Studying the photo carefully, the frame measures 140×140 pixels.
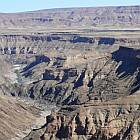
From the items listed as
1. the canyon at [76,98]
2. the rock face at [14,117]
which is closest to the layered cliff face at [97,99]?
the canyon at [76,98]

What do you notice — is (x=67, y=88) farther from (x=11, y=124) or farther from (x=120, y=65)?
(x=11, y=124)

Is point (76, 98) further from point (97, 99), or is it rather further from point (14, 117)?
point (14, 117)

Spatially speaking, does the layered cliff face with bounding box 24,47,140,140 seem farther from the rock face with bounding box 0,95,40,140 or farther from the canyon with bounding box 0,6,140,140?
the rock face with bounding box 0,95,40,140

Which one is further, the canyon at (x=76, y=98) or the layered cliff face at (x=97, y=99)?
the canyon at (x=76, y=98)

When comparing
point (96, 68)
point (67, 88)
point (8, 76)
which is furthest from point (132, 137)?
point (8, 76)

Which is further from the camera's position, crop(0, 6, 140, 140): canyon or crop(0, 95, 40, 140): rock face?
crop(0, 95, 40, 140): rock face

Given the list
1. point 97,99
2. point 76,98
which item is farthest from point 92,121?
point 76,98

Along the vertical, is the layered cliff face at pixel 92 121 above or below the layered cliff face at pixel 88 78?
above

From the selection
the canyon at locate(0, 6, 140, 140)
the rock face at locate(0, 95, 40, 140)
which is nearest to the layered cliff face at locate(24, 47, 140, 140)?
the canyon at locate(0, 6, 140, 140)

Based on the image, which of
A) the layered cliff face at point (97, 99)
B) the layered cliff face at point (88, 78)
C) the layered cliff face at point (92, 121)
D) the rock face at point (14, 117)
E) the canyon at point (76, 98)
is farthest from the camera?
the layered cliff face at point (88, 78)

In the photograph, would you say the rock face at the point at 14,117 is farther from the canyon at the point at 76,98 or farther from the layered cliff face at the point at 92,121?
the layered cliff face at the point at 92,121

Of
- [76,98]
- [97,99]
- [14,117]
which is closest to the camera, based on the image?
[14,117]

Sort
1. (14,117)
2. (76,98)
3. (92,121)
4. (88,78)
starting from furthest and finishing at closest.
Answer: (88,78), (76,98), (14,117), (92,121)
